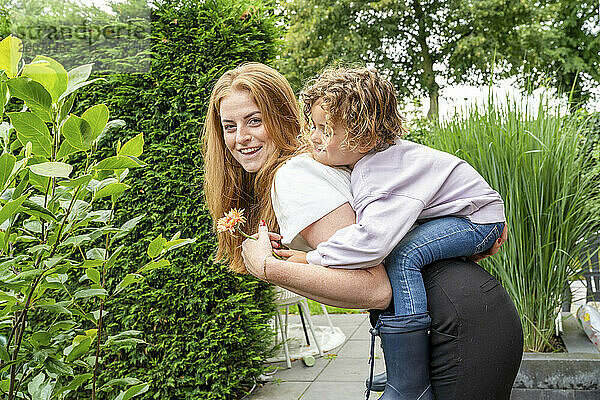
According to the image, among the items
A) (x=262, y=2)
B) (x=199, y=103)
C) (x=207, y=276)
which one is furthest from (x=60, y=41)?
(x=207, y=276)

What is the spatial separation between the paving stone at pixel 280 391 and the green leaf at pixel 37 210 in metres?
3.07

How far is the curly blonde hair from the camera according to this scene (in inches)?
54.9

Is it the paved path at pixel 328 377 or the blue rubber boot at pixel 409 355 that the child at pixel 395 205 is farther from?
the paved path at pixel 328 377

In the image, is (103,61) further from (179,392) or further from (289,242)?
(289,242)

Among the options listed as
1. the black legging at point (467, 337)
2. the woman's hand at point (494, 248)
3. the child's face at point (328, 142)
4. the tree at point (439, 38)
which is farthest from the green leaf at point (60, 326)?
the tree at point (439, 38)

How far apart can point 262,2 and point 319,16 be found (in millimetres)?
13747

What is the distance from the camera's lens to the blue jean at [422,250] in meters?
1.35

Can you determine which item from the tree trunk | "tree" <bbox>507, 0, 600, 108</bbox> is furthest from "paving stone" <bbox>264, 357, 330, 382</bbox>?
the tree trunk

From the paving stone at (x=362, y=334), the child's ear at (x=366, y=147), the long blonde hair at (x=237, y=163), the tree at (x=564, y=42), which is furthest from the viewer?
the tree at (x=564, y=42)

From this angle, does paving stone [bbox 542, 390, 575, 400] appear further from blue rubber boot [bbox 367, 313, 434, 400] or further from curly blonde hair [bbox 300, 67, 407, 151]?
curly blonde hair [bbox 300, 67, 407, 151]

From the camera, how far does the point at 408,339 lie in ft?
4.41

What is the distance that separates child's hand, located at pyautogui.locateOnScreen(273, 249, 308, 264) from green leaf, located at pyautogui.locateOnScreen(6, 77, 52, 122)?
2.14ft

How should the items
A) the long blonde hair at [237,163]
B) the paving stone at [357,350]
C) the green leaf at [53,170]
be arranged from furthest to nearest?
the paving stone at [357,350]
the long blonde hair at [237,163]
the green leaf at [53,170]

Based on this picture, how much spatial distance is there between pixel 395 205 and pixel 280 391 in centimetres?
305
